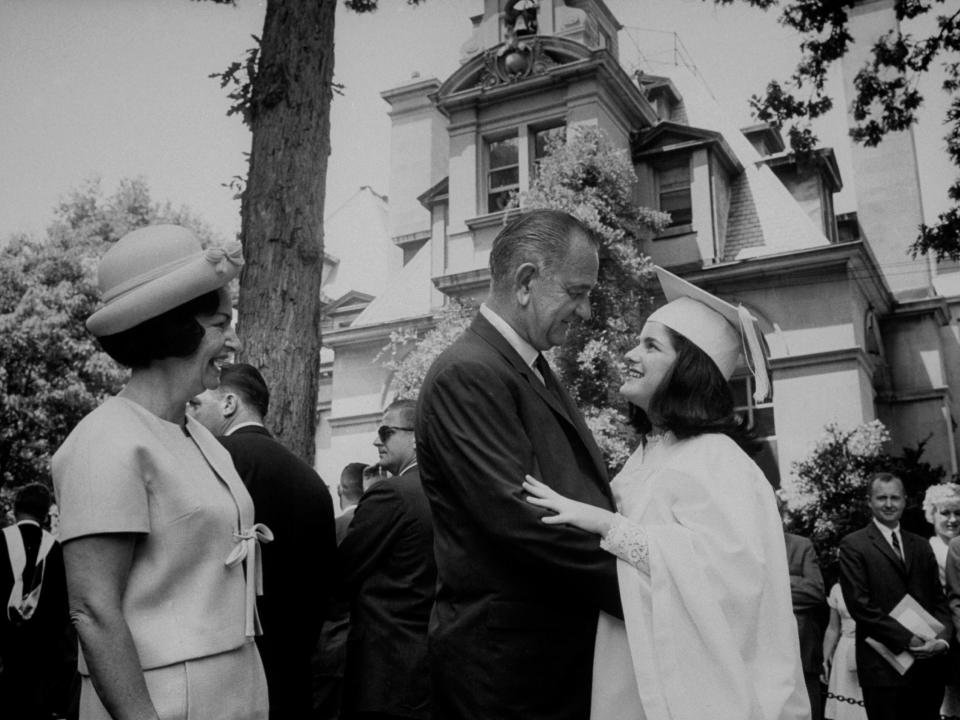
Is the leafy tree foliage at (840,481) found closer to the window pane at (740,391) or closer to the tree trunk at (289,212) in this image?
the window pane at (740,391)

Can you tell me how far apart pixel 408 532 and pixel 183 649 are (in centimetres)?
256

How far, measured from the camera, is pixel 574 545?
2.87m

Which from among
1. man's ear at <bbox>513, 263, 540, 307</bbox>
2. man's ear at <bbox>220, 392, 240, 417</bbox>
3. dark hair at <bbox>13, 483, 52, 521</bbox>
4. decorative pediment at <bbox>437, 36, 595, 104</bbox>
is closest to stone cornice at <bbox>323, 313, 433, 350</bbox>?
decorative pediment at <bbox>437, 36, 595, 104</bbox>

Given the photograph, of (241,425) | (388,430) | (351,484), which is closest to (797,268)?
(351,484)

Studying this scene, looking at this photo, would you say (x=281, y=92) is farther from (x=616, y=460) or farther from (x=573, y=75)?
(x=573, y=75)

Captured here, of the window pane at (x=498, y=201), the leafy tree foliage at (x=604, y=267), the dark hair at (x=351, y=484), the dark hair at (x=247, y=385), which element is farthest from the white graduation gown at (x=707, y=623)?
the window pane at (x=498, y=201)

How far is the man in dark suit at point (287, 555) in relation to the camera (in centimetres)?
391

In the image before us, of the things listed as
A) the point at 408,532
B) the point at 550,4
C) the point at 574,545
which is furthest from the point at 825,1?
the point at 550,4

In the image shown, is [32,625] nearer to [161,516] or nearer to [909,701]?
[161,516]

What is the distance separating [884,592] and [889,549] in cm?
37

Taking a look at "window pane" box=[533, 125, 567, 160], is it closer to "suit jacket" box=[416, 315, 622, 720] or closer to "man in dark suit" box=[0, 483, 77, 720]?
"man in dark suit" box=[0, 483, 77, 720]

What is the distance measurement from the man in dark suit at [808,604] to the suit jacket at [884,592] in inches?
10.7

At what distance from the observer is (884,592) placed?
25.2 feet

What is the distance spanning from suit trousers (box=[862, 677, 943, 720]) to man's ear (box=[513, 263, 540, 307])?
19.0ft
